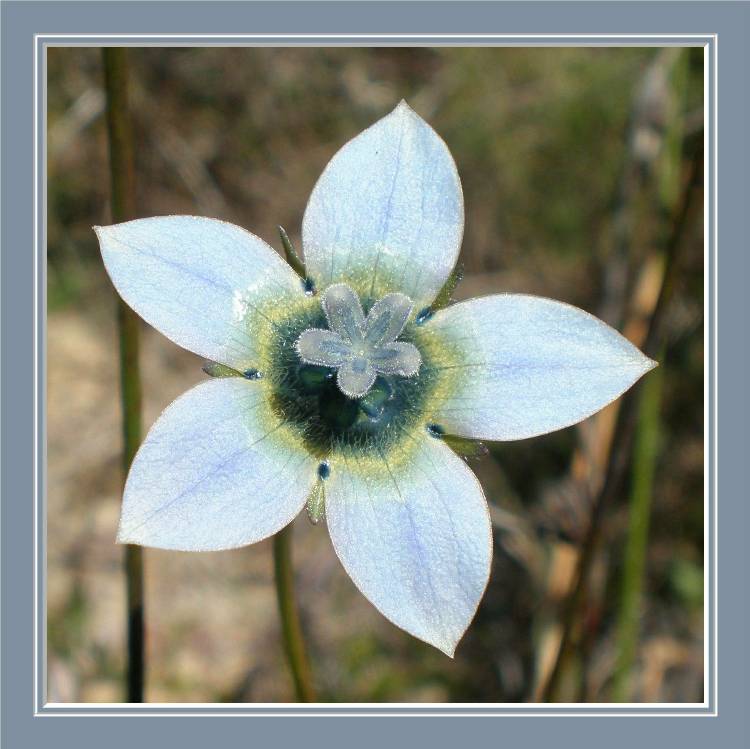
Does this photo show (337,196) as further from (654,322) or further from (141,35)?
(654,322)

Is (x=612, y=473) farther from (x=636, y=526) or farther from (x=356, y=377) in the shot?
(x=356, y=377)

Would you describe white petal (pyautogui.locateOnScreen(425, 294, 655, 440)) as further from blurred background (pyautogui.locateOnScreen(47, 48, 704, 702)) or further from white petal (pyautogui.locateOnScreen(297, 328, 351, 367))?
blurred background (pyautogui.locateOnScreen(47, 48, 704, 702))

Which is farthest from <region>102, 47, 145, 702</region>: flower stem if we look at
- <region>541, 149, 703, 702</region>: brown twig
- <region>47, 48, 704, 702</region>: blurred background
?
<region>541, 149, 703, 702</region>: brown twig

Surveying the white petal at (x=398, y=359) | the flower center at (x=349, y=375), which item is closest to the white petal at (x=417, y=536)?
the flower center at (x=349, y=375)

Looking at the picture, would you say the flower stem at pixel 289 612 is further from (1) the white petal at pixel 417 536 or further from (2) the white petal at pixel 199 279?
(2) the white petal at pixel 199 279

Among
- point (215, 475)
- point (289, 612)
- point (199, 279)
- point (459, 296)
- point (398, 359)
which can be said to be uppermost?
point (459, 296)

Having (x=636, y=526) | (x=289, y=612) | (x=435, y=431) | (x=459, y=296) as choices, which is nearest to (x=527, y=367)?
(x=435, y=431)
